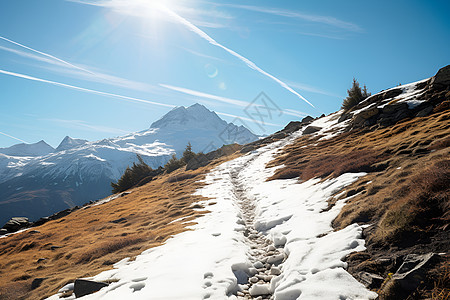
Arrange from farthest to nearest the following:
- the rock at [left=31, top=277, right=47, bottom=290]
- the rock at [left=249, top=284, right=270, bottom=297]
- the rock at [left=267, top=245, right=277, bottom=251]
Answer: the rock at [left=31, top=277, right=47, bottom=290]
the rock at [left=267, top=245, right=277, bottom=251]
the rock at [left=249, top=284, right=270, bottom=297]

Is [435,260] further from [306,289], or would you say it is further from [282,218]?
[282,218]

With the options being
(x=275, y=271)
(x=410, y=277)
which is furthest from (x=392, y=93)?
(x=410, y=277)

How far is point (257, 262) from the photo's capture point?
8227 mm

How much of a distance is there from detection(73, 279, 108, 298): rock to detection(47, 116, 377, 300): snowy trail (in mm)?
367

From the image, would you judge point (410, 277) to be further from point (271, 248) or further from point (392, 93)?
point (392, 93)

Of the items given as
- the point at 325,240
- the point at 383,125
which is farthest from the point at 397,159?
the point at 383,125

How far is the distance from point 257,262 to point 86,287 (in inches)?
250

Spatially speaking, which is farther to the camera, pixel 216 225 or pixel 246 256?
pixel 216 225

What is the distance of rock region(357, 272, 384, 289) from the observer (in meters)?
4.74

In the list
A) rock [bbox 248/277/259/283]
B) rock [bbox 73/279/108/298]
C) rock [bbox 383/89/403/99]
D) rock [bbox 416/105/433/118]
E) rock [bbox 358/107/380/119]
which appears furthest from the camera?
rock [bbox 383/89/403/99]

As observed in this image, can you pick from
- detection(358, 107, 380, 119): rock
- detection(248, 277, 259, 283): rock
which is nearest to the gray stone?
detection(248, 277, 259, 283): rock

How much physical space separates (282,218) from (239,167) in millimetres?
30020

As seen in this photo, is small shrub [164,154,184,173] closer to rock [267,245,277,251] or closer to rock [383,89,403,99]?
rock [383,89,403,99]

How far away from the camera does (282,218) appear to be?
39.0 feet
